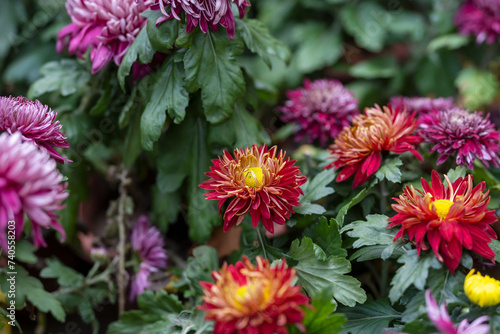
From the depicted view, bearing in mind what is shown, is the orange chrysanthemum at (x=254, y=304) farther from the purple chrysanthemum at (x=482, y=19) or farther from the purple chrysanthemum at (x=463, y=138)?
the purple chrysanthemum at (x=482, y=19)

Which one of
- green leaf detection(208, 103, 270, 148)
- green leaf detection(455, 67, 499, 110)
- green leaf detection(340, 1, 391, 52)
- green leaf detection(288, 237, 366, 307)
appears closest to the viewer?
green leaf detection(288, 237, 366, 307)

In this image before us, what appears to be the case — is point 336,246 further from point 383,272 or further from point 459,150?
point 459,150

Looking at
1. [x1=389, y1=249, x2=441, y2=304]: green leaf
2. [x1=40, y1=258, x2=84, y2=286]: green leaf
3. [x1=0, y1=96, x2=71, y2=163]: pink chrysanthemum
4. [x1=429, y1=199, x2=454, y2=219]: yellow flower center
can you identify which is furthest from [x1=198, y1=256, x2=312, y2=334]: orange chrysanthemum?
[x1=40, y1=258, x2=84, y2=286]: green leaf

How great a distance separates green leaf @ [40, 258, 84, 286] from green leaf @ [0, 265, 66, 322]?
0.43 feet

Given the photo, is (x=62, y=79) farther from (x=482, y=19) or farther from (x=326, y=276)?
(x=482, y=19)

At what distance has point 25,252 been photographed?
3.11 ft

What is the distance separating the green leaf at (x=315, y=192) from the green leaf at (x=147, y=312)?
331mm

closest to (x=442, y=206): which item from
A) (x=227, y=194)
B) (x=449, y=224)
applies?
(x=449, y=224)

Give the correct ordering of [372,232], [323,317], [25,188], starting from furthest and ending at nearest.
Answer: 1. [372,232]
2. [323,317]
3. [25,188]

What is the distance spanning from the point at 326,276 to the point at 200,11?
0.56 metres

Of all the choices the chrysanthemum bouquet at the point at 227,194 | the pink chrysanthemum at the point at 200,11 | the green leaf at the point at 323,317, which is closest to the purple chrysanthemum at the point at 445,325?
the chrysanthemum bouquet at the point at 227,194

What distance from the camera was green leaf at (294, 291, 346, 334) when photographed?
0.71 metres

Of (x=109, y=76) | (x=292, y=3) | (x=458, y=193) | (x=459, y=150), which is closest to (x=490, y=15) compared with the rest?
(x=292, y=3)

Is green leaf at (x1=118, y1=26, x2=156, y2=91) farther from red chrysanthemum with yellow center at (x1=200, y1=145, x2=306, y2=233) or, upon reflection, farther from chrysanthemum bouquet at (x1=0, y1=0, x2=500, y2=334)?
red chrysanthemum with yellow center at (x1=200, y1=145, x2=306, y2=233)
